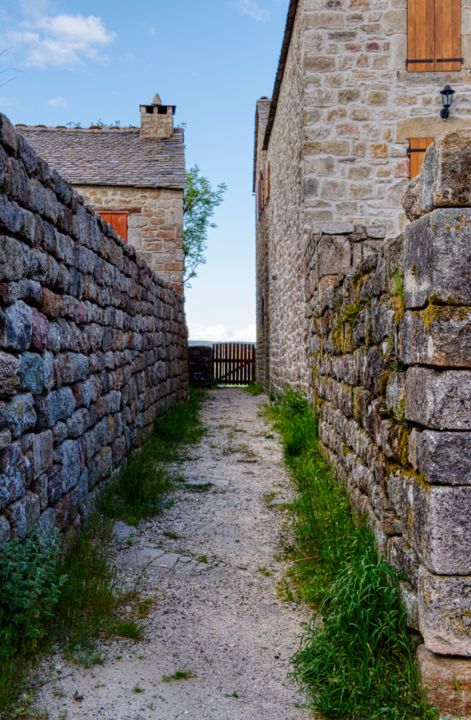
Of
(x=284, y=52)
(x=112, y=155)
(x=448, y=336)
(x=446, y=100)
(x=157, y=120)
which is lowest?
(x=448, y=336)

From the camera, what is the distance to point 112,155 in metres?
14.6

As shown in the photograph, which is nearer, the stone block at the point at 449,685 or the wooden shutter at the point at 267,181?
the stone block at the point at 449,685

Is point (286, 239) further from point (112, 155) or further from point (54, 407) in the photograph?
point (54, 407)

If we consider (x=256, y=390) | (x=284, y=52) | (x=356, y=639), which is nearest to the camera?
(x=356, y=639)

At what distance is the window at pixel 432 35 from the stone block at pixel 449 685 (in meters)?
7.73

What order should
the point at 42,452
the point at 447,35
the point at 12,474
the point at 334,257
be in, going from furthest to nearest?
the point at 447,35 → the point at 334,257 → the point at 42,452 → the point at 12,474

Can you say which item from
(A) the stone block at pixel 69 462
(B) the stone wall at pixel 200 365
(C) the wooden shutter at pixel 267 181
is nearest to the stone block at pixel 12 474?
(A) the stone block at pixel 69 462

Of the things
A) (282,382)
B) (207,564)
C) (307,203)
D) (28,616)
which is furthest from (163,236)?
(28,616)

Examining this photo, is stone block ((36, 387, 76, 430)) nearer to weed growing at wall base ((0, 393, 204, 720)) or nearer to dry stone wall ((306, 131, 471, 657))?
weed growing at wall base ((0, 393, 204, 720))

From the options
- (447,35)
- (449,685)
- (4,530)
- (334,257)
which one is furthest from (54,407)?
(447,35)

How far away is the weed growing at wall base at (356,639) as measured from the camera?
8.13ft

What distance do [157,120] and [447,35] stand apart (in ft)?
27.9

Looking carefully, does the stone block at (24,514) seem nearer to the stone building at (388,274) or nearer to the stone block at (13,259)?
the stone block at (13,259)

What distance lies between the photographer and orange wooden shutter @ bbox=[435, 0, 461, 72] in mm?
8391
